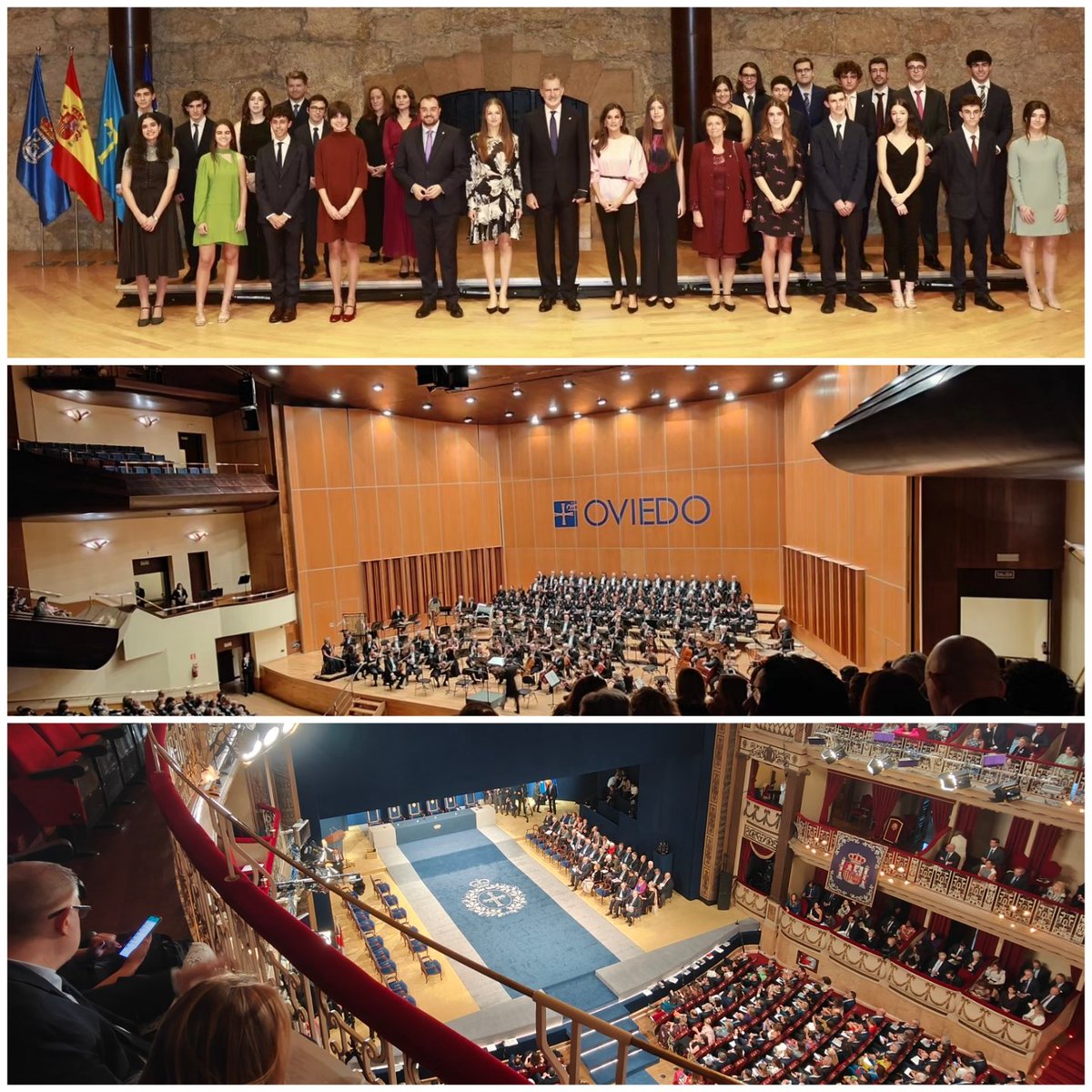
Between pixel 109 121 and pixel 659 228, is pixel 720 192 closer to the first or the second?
pixel 659 228

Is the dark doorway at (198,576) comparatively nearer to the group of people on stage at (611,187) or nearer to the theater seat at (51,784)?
the theater seat at (51,784)

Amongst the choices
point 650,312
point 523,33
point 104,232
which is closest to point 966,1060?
point 650,312

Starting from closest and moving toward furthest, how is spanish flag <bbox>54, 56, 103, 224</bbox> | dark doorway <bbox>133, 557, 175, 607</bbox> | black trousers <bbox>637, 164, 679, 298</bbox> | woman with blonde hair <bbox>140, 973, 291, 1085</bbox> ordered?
woman with blonde hair <bbox>140, 973, 291, 1085</bbox>, black trousers <bbox>637, 164, 679, 298</bbox>, spanish flag <bbox>54, 56, 103, 224</bbox>, dark doorway <bbox>133, 557, 175, 607</bbox>

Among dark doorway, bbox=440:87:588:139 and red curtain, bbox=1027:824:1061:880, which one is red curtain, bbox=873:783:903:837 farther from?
dark doorway, bbox=440:87:588:139

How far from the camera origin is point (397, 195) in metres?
3.10

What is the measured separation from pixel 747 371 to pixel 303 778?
7.86ft

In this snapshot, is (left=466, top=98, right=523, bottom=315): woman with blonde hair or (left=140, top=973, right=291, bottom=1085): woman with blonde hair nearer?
(left=140, top=973, right=291, bottom=1085): woman with blonde hair

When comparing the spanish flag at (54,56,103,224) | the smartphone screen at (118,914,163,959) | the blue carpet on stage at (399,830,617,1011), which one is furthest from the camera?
the spanish flag at (54,56,103,224)

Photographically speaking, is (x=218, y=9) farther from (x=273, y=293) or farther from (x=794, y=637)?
(x=794, y=637)

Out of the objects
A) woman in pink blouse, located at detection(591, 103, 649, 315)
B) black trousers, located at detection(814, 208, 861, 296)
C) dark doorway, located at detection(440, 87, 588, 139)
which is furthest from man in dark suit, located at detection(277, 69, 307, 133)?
black trousers, located at detection(814, 208, 861, 296)

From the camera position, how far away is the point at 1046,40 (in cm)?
320

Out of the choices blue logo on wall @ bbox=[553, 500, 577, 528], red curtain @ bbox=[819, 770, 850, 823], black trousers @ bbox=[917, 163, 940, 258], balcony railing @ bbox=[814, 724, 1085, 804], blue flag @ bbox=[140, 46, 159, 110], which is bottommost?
red curtain @ bbox=[819, 770, 850, 823]

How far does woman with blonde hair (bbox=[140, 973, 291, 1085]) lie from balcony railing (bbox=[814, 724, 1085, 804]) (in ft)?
6.87

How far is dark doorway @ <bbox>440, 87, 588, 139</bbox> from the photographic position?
325 cm
